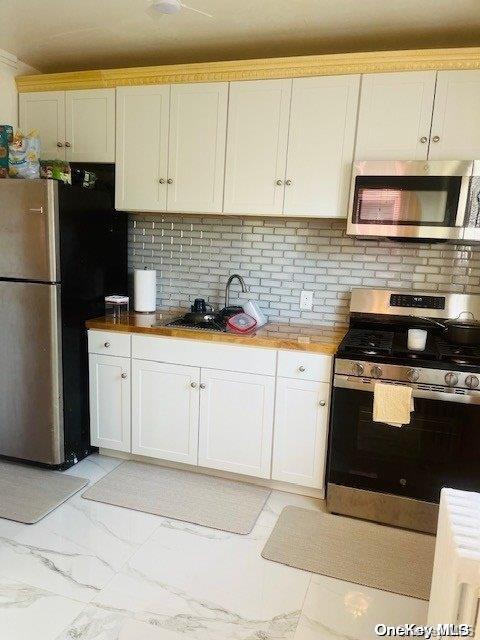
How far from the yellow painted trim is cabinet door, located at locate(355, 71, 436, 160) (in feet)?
0.19

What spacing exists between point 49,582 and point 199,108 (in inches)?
96.9

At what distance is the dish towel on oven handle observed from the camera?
208 centimetres

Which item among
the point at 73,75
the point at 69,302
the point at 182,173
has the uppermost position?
the point at 73,75

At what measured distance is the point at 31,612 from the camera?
1.67 m

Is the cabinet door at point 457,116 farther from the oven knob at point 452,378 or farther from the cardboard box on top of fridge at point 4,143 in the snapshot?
the cardboard box on top of fridge at point 4,143

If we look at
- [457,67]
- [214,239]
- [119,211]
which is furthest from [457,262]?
[119,211]

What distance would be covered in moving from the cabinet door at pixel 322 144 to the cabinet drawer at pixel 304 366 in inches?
31.0

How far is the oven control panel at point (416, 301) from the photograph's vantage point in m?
2.58

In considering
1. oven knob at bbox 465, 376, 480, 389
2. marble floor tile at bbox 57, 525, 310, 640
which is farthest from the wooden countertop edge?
marble floor tile at bbox 57, 525, 310, 640

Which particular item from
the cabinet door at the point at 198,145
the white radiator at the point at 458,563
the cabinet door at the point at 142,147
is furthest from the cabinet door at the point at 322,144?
the white radiator at the point at 458,563

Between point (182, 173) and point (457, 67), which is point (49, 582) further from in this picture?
point (457, 67)

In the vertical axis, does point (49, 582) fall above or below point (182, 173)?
below

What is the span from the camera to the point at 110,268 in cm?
296

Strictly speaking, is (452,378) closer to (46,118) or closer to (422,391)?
(422,391)
